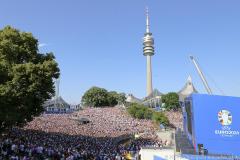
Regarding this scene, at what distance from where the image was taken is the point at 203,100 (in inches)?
1239

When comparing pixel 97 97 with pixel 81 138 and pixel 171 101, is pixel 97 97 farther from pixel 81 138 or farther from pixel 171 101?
pixel 81 138

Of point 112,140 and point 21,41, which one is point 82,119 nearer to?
point 112,140

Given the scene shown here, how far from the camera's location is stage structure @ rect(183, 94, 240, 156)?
1233 inches

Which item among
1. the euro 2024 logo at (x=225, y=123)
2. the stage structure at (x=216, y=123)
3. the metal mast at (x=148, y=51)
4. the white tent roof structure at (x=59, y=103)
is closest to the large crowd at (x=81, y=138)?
the stage structure at (x=216, y=123)

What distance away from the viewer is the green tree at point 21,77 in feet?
111

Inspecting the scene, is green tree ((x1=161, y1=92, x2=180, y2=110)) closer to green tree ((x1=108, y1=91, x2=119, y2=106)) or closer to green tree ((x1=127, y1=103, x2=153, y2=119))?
green tree ((x1=108, y1=91, x2=119, y2=106))

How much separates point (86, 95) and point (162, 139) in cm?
5879

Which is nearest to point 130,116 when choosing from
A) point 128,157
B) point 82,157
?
point 128,157

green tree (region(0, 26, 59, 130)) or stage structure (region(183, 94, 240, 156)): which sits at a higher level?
green tree (region(0, 26, 59, 130))

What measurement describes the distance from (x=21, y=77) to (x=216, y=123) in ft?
55.3

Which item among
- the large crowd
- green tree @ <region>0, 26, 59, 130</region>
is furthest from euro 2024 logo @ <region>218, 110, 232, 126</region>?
green tree @ <region>0, 26, 59, 130</region>

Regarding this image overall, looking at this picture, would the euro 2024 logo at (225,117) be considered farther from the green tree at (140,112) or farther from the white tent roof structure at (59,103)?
the white tent roof structure at (59,103)

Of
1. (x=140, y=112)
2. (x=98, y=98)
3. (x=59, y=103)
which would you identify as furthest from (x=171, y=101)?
(x=59, y=103)

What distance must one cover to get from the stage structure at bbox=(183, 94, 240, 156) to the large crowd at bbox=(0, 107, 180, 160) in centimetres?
711
